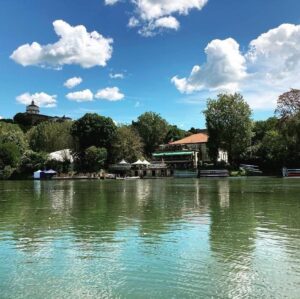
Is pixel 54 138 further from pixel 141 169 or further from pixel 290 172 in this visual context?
pixel 290 172

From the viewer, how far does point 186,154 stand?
107 metres

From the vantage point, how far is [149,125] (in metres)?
130

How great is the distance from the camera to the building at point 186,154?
10656 cm

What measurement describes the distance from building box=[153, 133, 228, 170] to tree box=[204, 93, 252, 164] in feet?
33.0

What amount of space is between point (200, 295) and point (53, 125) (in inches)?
4069

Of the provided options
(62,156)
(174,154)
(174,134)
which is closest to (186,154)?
(174,154)

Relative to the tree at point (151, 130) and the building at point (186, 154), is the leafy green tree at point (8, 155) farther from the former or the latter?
the tree at point (151, 130)

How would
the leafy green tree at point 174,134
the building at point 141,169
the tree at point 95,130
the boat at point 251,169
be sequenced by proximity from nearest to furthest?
the boat at point 251,169 < the building at point 141,169 < the tree at point 95,130 < the leafy green tree at point 174,134

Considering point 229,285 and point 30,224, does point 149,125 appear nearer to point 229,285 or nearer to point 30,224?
point 30,224

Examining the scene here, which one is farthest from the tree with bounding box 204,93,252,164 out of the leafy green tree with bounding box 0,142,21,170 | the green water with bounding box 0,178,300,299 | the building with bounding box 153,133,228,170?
the green water with bounding box 0,178,300,299

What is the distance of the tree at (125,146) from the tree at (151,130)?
24.8 meters

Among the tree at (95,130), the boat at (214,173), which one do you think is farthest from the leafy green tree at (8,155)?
the boat at (214,173)

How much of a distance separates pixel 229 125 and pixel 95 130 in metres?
29.4

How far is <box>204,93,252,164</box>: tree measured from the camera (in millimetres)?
93188
